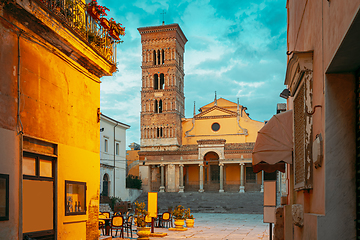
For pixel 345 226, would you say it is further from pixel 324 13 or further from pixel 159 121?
pixel 159 121

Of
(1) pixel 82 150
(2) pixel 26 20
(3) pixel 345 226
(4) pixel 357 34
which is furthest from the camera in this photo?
(1) pixel 82 150

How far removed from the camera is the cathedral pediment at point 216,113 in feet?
150

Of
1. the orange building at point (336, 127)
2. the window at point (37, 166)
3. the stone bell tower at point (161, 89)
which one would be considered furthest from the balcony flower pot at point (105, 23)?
the stone bell tower at point (161, 89)

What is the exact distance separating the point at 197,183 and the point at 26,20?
41.0m

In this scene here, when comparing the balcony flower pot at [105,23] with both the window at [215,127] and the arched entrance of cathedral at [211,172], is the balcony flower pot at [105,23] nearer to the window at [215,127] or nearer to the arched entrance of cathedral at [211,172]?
the arched entrance of cathedral at [211,172]

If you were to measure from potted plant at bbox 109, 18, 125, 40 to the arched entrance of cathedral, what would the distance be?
3597cm

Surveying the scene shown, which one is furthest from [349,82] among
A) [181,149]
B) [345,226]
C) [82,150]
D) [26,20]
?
[181,149]

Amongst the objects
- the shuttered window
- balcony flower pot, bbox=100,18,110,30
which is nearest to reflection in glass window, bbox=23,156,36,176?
balcony flower pot, bbox=100,18,110,30

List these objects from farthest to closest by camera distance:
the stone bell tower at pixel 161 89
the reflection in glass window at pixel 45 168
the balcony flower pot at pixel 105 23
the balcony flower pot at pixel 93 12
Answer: the stone bell tower at pixel 161 89 → the balcony flower pot at pixel 105 23 → the balcony flower pot at pixel 93 12 → the reflection in glass window at pixel 45 168

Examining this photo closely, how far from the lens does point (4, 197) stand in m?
5.30

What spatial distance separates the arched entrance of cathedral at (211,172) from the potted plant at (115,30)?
118 feet

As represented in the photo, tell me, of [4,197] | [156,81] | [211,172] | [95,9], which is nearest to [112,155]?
[211,172]

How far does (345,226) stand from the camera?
143 inches

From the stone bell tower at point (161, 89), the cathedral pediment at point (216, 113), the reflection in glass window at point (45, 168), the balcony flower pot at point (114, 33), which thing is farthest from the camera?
the stone bell tower at point (161, 89)
